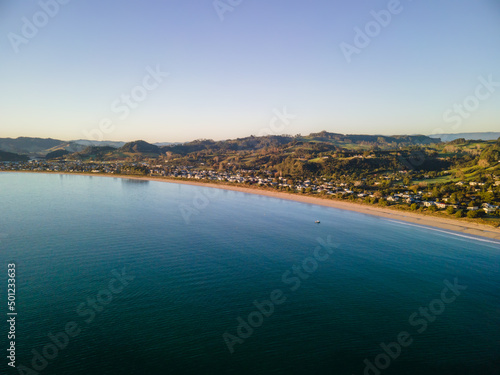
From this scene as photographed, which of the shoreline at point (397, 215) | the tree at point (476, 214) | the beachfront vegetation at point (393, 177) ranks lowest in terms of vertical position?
the shoreline at point (397, 215)

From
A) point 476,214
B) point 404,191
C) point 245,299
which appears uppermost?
point 404,191

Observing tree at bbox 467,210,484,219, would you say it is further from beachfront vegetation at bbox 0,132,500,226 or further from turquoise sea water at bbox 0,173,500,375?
Answer: turquoise sea water at bbox 0,173,500,375

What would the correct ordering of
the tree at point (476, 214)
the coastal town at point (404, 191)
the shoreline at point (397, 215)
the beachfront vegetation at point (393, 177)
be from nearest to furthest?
1. the shoreline at point (397, 215)
2. the tree at point (476, 214)
3. the coastal town at point (404, 191)
4. the beachfront vegetation at point (393, 177)

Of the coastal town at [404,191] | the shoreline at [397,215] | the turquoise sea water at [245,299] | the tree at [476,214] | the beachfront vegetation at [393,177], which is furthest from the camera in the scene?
the beachfront vegetation at [393,177]

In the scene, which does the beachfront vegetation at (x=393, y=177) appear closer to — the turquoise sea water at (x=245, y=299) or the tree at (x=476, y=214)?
the tree at (x=476, y=214)

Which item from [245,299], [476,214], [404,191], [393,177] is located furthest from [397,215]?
[245,299]

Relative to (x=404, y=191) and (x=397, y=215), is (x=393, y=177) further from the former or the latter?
(x=397, y=215)

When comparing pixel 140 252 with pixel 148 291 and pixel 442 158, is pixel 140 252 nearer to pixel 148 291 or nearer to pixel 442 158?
pixel 148 291

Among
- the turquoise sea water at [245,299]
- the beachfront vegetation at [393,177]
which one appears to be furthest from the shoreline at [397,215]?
the turquoise sea water at [245,299]

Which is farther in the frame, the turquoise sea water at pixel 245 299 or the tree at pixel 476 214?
the tree at pixel 476 214

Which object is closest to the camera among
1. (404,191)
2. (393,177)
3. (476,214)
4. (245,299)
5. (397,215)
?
(245,299)

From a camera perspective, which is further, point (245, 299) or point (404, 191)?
point (404, 191)
